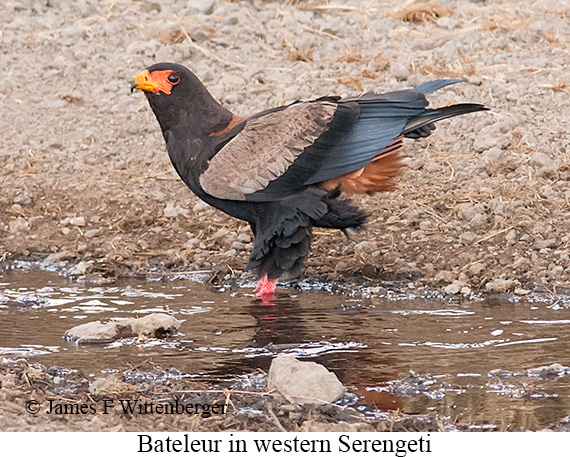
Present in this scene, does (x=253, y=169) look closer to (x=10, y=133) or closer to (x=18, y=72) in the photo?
(x=10, y=133)

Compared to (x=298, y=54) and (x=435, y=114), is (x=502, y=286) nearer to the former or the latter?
(x=435, y=114)

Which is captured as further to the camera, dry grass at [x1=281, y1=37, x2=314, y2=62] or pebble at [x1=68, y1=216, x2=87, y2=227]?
dry grass at [x1=281, y1=37, x2=314, y2=62]

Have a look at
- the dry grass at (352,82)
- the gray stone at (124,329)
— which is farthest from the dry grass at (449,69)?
the gray stone at (124,329)

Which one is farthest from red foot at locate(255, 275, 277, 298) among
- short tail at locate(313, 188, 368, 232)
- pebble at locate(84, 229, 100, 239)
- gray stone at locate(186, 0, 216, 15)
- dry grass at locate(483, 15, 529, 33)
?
gray stone at locate(186, 0, 216, 15)

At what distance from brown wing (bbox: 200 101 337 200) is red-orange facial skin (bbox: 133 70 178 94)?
578 millimetres

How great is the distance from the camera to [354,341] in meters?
6.08

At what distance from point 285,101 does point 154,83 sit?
2623 millimetres

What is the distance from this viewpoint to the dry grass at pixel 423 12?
11508mm

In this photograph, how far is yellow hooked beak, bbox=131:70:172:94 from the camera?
23.9 ft

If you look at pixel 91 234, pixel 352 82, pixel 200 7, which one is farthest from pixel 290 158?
pixel 200 7

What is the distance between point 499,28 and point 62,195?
4.66 m

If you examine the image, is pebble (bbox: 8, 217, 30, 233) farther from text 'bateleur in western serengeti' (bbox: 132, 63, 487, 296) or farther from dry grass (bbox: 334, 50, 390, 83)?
dry grass (bbox: 334, 50, 390, 83)

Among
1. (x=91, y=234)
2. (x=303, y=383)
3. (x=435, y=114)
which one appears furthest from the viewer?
(x=91, y=234)

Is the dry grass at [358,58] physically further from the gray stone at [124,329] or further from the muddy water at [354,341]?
the gray stone at [124,329]
